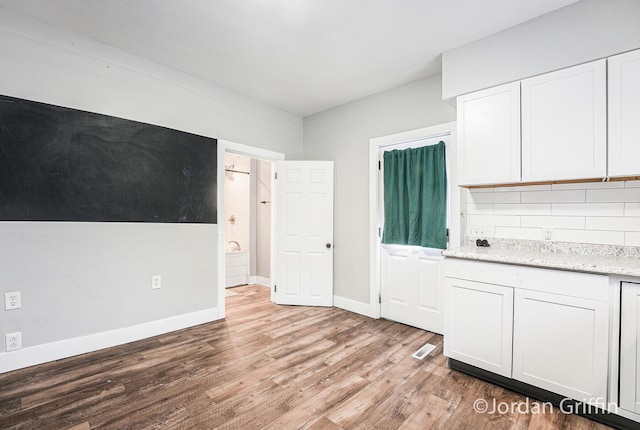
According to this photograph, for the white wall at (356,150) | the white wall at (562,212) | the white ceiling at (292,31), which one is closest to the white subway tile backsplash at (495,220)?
the white wall at (562,212)

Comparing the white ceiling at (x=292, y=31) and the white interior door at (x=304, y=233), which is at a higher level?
the white ceiling at (x=292, y=31)

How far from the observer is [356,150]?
3.83 m

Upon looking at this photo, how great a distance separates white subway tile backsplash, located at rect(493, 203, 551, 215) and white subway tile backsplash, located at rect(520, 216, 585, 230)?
0.14 ft

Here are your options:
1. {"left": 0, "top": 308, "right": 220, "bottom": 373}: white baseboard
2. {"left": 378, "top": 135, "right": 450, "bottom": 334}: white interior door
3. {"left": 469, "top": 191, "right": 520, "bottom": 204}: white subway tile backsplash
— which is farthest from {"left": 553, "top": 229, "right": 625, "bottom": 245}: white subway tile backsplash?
{"left": 0, "top": 308, "right": 220, "bottom": 373}: white baseboard

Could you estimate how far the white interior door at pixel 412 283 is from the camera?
3.16 meters

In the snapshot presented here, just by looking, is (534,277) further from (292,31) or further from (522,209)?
(292,31)

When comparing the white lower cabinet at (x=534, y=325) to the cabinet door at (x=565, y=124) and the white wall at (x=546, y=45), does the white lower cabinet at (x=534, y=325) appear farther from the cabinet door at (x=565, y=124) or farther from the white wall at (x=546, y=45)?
the white wall at (x=546, y=45)

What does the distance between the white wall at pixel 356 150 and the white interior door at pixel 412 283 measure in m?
0.21

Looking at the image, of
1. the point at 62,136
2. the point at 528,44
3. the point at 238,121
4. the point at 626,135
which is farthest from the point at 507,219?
the point at 62,136

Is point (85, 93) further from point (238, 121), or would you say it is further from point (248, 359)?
point (248, 359)

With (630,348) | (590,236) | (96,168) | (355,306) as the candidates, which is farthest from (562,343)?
(96,168)

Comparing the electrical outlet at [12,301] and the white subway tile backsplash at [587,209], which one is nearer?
the white subway tile backsplash at [587,209]

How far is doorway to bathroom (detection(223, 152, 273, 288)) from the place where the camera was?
5312 millimetres

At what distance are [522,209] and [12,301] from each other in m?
4.21
